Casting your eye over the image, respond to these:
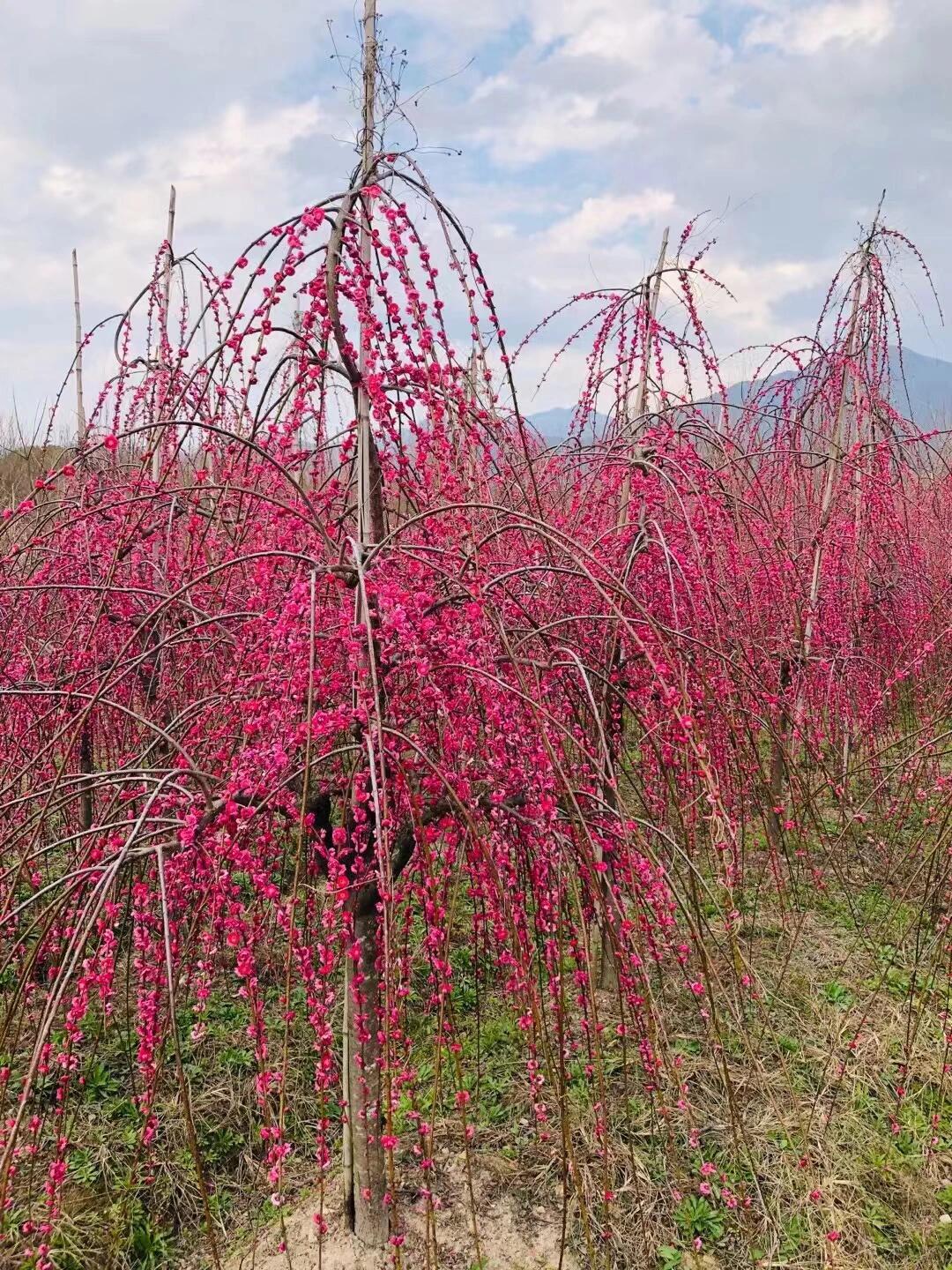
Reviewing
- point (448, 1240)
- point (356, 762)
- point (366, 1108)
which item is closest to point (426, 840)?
point (356, 762)

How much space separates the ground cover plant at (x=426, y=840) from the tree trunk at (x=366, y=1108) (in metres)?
0.01

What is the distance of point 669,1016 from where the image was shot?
3357 millimetres

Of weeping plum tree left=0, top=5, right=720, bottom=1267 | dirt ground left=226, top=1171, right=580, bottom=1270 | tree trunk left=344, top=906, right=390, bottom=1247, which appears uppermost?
weeping plum tree left=0, top=5, right=720, bottom=1267

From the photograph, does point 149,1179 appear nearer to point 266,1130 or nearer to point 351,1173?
point 351,1173

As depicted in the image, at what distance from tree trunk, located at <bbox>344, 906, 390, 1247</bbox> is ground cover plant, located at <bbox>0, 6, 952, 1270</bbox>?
0.04 feet

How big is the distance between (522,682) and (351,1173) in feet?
6.34

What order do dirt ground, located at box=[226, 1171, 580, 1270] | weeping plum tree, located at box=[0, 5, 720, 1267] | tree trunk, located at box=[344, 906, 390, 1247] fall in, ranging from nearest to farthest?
weeping plum tree, located at box=[0, 5, 720, 1267], tree trunk, located at box=[344, 906, 390, 1247], dirt ground, located at box=[226, 1171, 580, 1270]

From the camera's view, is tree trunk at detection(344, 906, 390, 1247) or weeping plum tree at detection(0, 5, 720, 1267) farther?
tree trunk at detection(344, 906, 390, 1247)

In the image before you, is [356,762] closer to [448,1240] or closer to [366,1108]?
[366,1108]

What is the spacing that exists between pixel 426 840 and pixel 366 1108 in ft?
3.29

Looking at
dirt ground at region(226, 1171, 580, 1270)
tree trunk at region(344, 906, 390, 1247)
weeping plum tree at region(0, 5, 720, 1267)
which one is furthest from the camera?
dirt ground at region(226, 1171, 580, 1270)

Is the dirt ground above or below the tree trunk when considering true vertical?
below

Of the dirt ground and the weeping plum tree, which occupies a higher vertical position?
the weeping plum tree

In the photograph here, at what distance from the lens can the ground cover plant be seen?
1.45 meters
